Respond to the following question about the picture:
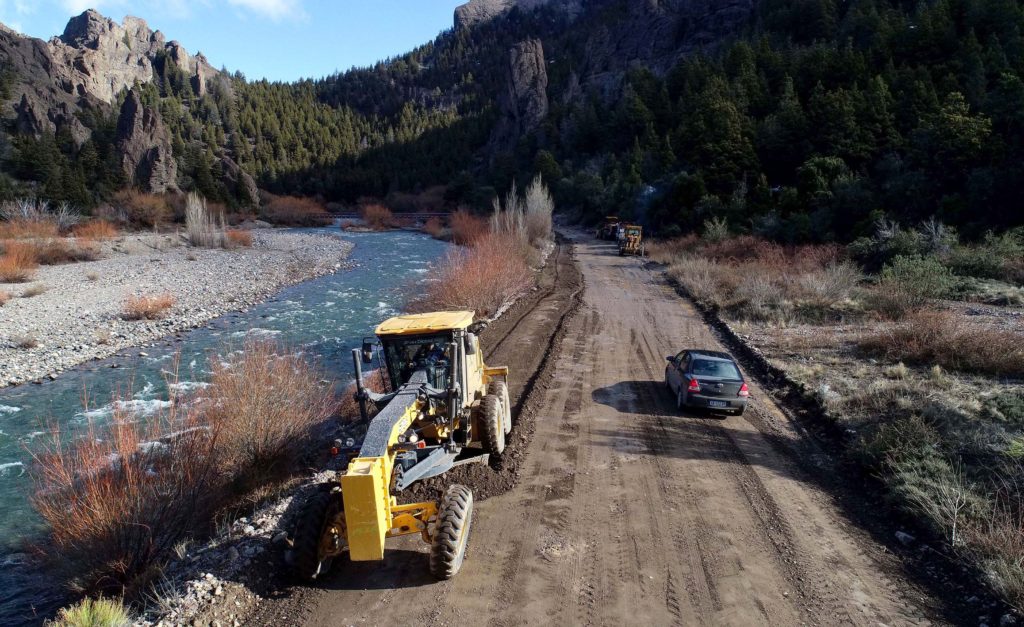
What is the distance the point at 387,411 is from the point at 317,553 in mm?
1723

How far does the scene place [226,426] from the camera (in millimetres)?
9281

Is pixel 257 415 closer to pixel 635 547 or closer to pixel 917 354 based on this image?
pixel 635 547

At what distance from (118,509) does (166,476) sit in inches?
36.9

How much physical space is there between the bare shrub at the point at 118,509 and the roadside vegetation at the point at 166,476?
0.04 feet

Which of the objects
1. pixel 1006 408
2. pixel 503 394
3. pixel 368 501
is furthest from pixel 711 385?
pixel 368 501

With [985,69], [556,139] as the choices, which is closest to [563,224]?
[556,139]

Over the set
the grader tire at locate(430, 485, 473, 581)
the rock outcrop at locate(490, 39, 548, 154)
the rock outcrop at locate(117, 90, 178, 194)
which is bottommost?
the grader tire at locate(430, 485, 473, 581)

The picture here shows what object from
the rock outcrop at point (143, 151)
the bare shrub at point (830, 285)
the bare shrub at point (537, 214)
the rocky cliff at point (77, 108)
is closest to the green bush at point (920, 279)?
the bare shrub at point (830, 285)

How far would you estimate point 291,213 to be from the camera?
82.9 metres

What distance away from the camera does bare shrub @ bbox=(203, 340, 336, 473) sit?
9.34m

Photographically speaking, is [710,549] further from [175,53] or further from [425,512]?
[175,53]

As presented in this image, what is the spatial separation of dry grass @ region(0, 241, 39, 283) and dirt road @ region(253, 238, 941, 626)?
31697 mm

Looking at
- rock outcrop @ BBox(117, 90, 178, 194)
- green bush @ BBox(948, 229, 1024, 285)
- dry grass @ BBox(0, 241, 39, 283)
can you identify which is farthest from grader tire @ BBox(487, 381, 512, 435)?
rock outcrop @ BBox(117, 90, 178, 194)

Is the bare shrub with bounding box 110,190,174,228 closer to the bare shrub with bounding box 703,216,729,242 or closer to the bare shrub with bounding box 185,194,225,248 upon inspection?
the bare shrub with bounding box 185,194,225,248
